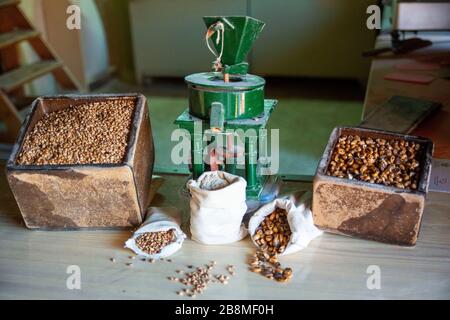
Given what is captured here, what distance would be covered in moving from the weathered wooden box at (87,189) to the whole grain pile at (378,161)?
0.48m

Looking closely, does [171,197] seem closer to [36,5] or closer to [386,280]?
[386,280]

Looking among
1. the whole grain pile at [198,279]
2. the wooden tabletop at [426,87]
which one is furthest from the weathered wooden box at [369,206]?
the wooden tabletop at [426,87]

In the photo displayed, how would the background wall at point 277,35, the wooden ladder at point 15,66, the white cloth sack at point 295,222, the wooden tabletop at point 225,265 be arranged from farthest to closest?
the background wall at point 277,35 < the wooden ladder at point 15,66 < the white cloth sack at point 295,222 < the wooden tabletop at point 225,265

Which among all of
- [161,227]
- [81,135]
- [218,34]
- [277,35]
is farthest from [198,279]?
[277,35]

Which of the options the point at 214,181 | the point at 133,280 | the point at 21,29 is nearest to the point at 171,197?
the point at 214,181

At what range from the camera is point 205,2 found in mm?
4500

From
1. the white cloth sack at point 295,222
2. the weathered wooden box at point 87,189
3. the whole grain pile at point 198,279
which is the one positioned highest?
the weathered wooden box at point 87,189

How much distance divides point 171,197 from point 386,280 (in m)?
0.64

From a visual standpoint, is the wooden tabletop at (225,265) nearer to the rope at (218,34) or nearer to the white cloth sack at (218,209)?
the white cloth sack at (218,209)

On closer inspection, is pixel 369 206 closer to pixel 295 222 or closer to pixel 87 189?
pixel 295 222

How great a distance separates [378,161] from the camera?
4.08 ft

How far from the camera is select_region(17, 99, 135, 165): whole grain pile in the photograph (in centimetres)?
126

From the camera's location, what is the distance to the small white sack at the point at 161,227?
4.01ft

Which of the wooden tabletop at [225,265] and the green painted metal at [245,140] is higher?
the green painted metal at [245,140]
